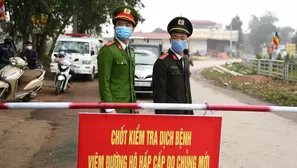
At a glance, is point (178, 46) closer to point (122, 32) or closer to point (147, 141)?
point (122, 32)

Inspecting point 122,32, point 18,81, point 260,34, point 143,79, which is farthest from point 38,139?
point 260,34

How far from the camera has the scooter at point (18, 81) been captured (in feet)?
30.2

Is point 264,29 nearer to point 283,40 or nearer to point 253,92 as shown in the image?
point 283,40

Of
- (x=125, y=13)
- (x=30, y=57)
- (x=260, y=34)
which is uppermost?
(x=260, y=34)

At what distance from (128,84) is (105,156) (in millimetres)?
894

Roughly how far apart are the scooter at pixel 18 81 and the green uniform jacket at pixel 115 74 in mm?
5774

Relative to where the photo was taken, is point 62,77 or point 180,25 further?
point 62,77

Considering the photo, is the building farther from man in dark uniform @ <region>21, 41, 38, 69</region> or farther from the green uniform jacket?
the green uniform jacket

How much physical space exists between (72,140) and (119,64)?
10.6 feet

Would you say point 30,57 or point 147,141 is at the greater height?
point 30,57

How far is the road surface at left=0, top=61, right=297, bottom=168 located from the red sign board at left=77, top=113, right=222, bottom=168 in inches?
79.6

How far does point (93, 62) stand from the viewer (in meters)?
18.5

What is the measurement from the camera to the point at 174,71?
13.8 feet

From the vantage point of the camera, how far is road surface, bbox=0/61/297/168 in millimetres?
5516
